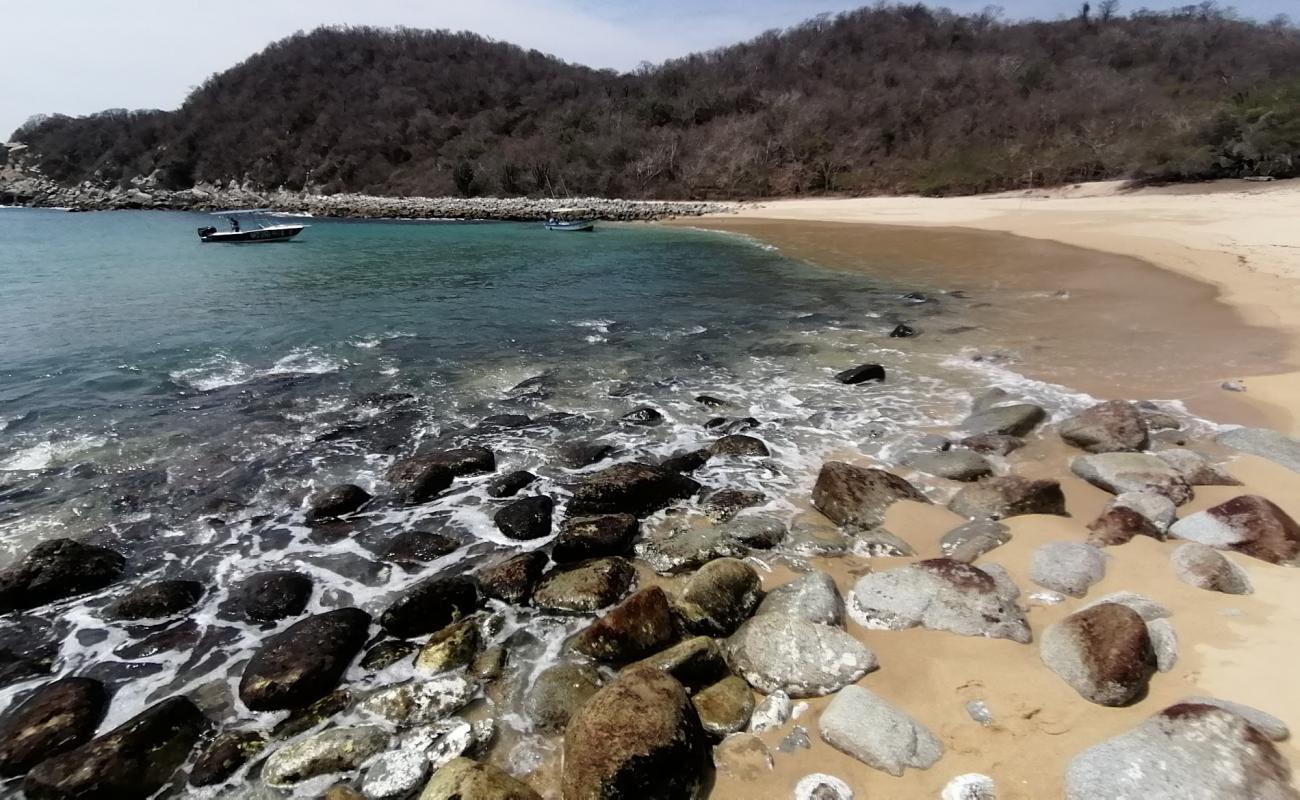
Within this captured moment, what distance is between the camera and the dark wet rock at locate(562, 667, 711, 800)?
126 inches

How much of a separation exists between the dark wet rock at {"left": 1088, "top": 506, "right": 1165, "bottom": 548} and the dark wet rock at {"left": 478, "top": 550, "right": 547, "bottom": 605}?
16.5 feet

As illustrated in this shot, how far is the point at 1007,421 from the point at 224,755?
8852 millimetres

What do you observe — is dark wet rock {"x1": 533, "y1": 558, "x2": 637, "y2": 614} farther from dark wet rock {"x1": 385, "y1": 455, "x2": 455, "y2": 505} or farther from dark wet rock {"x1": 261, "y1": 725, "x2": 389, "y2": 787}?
dark wet rock {"x1": 385, "y1": 455, "x2": 455, "y2": 505}

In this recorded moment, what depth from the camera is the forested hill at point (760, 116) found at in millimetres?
46188

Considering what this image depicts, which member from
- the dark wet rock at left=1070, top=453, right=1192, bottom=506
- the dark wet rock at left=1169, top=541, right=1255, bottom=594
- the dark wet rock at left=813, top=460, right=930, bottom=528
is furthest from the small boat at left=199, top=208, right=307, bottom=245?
the dark wet rock at left=1169, top=541, right=1255, bottom=594

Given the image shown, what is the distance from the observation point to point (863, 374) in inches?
404

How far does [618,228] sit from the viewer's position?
4259cm

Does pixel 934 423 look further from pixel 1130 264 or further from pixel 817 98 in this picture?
pixel 817 98

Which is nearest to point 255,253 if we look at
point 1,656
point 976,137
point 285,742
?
point 1,656

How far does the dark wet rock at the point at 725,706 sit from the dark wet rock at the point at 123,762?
3.45 meters

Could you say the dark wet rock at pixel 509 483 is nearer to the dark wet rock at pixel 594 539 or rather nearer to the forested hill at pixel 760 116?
the dark wet rock at pixel 594 539

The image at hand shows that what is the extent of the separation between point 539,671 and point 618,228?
40.9m

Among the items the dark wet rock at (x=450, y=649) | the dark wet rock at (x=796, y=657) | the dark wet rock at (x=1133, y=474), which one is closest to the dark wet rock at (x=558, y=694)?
the dark wet rock at (x=450, y=649)

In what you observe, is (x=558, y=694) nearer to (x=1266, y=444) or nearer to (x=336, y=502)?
(x=336, y=502)
